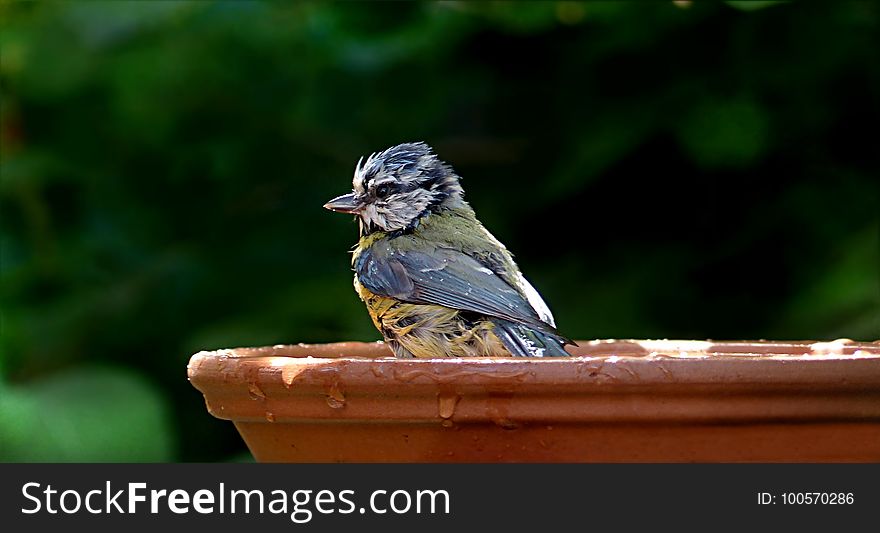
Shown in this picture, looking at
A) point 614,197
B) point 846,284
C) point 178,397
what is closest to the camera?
point 846,284

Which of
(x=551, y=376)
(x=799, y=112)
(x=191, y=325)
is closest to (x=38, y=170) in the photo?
(x=191, y=325)

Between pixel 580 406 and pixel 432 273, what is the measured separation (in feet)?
2.40

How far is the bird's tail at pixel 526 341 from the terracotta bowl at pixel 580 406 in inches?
16.2

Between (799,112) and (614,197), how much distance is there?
2.22 ft

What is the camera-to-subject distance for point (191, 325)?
405cm

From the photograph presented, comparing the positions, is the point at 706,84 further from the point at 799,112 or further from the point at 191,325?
the point at 191,325

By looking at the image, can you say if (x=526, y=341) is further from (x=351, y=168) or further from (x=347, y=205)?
(x=351, y=168)

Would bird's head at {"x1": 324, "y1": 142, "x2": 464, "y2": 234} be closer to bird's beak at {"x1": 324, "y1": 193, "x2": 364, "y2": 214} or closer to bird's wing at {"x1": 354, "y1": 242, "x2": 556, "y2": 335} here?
bird's beak at {"x1": 324, "y1": 193, "x2": 364, "y2": 214}

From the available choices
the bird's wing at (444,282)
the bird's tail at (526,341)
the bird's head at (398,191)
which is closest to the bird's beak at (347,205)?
the bird's head at (398,191)

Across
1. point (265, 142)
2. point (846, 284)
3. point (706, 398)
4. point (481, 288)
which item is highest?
point (265, 142)

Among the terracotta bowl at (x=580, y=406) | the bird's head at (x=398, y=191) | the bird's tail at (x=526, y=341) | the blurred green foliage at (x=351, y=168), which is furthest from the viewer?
the blurred green foliage at (x=351, y=168)

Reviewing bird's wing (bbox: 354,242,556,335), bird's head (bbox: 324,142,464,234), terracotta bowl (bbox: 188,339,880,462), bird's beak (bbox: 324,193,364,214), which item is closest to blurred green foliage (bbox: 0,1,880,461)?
bird's head (bbox: 324,142,464,234)

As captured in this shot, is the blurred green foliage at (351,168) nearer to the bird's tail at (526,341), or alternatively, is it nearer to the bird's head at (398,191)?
the bird's head at (398,191)

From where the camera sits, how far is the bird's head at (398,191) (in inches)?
104
